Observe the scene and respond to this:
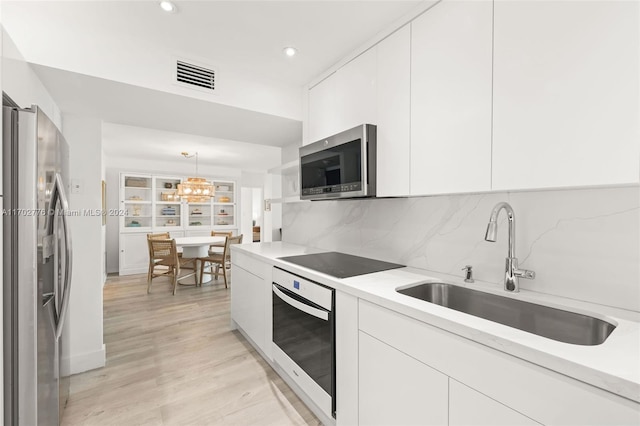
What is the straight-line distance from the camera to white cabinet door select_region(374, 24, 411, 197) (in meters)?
1.60

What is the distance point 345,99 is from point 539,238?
4.69ft

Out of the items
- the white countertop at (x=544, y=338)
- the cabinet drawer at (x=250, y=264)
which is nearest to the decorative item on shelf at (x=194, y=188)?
the cabinet drawer at (x=250, y=264)

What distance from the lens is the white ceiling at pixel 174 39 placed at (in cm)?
157

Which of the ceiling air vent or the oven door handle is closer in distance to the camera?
the oven door handle

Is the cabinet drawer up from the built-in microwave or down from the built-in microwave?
down

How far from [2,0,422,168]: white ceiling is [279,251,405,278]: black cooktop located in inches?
49.6

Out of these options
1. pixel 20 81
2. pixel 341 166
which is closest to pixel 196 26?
pixel 20 81

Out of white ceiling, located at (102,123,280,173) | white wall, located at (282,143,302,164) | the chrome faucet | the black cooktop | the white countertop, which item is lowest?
the white countertop

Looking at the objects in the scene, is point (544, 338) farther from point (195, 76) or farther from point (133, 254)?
point (133, 254)

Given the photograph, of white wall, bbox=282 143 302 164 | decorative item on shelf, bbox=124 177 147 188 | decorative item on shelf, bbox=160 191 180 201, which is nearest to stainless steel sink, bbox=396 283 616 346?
white wall, bbox=282 143 302 164

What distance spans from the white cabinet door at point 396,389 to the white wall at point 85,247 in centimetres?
221

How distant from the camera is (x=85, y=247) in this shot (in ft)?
7.56

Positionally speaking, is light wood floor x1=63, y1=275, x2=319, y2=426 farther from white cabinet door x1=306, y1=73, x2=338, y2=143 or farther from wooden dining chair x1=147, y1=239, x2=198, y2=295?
white cabinet door x1=306, y1=73, x2=338, y2=143

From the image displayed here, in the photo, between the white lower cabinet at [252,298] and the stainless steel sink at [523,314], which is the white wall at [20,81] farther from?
the stainless steel sink at [523,314]
